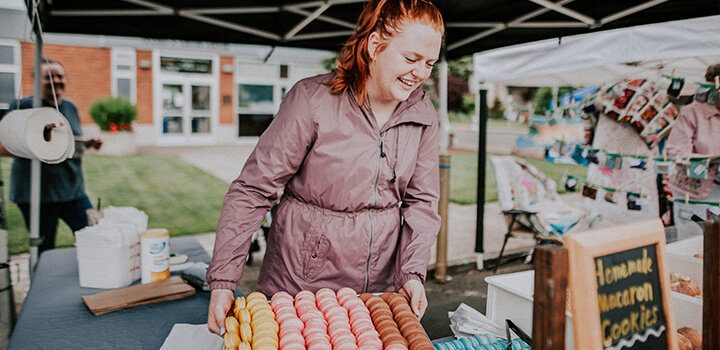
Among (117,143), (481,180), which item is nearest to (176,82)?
(117,143)

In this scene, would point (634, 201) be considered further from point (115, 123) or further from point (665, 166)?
point (115, 123)

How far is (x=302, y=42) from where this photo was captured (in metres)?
4.55

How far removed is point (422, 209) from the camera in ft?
5.98

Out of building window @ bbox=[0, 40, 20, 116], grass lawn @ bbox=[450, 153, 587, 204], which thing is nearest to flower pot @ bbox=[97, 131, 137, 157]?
building window @ bbox=[0, 40, 20, 116]

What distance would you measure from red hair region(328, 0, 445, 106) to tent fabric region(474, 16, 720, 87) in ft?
7.32

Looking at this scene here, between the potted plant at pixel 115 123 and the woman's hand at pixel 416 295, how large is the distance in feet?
43.9

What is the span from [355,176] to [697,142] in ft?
12.9

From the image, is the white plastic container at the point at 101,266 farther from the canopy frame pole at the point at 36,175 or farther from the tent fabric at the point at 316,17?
the tent fabric at the point at 316,17

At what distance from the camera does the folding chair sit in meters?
4.86

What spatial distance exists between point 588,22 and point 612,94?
6.43 ft

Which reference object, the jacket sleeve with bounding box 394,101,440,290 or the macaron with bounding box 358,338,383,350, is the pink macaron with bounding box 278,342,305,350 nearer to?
the macaron with bounding box 358,338,383,350

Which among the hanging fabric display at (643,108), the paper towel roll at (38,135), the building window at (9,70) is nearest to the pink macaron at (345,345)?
the paper towel roll at (38,135)

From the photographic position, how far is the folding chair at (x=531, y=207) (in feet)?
15.9

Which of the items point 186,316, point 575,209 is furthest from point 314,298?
point 575,209
